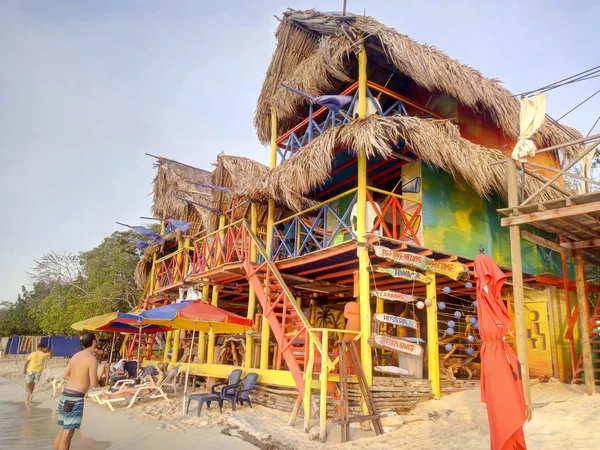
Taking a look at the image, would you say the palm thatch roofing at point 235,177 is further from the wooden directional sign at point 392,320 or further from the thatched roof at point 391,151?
the wooden directional sign at point 392,320

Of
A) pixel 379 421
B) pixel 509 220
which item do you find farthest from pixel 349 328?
pixel 509 220

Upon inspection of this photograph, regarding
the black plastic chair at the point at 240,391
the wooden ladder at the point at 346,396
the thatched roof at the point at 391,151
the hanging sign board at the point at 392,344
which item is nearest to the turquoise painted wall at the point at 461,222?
the thatched roof at the point at 391,151

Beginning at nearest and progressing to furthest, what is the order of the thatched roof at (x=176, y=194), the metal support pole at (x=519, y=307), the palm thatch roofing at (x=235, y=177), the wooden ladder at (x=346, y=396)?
the metal support pole at (x=519, y=307) < the wooden ladder at (x=346, y=396) < the palm thatch roofing at (x=235, y=177) < the thatched roof at (x=176, y=194)

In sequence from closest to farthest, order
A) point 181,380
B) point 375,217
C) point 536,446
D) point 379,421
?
1. point 536,446
2. point 379,421
3. point 375,217
4. point 181,380

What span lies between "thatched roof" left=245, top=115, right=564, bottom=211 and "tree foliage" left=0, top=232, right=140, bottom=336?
13.9 metres

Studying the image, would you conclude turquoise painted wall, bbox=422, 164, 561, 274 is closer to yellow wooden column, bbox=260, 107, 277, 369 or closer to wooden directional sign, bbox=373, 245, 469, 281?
wooden directional sign, bbox=373, 245, 469, 281

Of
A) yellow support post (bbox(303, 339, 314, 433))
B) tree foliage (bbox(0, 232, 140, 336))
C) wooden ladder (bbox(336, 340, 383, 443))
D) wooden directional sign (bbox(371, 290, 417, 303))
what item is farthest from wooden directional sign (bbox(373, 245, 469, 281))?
tree foliage (bbox(0, 232, 140, 336))

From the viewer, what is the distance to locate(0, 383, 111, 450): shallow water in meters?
5.69

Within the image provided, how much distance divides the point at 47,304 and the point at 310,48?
18715mm

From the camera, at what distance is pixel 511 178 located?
6.19 m

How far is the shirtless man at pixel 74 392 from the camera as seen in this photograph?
4566 millimetres

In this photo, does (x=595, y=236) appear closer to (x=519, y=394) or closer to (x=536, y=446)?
(x=536, y=446)

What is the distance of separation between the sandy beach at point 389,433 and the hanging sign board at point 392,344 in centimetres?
87

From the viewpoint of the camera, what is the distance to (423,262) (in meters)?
7.65
